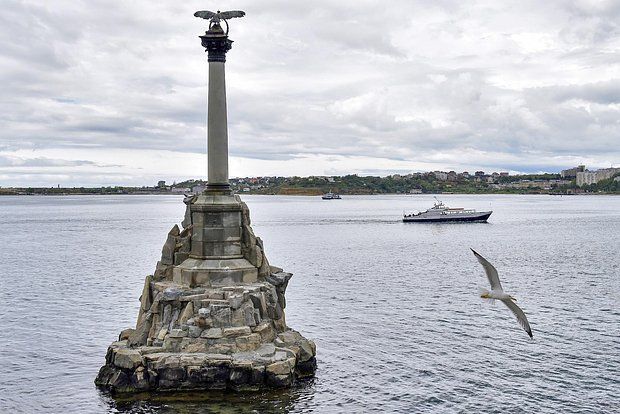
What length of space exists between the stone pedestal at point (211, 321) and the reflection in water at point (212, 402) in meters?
0.31

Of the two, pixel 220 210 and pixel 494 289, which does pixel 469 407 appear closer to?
pixel 494 289

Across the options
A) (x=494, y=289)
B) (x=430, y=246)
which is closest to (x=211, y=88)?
(x=494, y=289)

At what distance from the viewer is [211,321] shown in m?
23.7

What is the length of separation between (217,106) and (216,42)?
7.72 ft

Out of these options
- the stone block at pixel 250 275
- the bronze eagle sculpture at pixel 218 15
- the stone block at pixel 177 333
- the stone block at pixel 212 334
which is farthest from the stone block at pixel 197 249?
the bronze eagle sculpture at pixel 218 15

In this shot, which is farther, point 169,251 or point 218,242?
point 169,251

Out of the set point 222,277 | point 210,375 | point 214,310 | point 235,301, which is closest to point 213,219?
point 222,277

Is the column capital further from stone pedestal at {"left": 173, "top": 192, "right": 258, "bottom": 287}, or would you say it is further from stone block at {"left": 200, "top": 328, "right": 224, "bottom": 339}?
stone block at {"left": 200, "top": 328, "right": 224, "bottom": 339}

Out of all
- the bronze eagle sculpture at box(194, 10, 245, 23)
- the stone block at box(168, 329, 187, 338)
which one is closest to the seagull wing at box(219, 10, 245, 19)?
the bronze eagle sculpture at box(194, 10, 245, 23)

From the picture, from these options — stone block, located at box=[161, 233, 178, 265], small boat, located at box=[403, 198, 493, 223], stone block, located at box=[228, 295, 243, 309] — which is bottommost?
small boat, located at box=[403, 198, 493, 223]

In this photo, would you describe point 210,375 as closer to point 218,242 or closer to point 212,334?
point 212,334

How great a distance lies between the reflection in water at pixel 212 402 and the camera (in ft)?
70.1

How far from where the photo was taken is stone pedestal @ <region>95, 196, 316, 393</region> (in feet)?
74.1

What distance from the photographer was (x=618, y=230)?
332 ft
